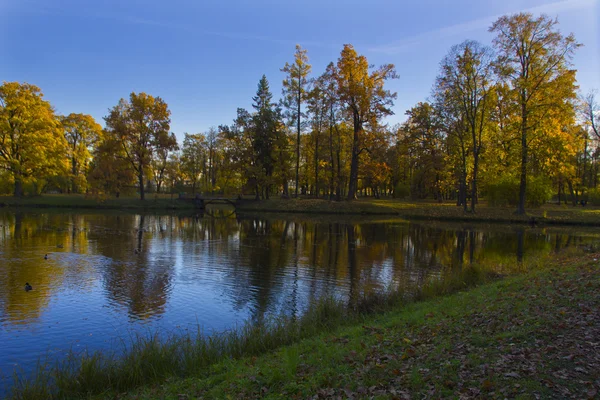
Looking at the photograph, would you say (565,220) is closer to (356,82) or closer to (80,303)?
(356,82)

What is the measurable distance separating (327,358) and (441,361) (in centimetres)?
Answer: 184

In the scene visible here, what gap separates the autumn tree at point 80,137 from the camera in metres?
66.2

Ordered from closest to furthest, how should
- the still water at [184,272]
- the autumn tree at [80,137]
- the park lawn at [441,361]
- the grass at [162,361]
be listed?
the park lawn at [441,361] < the grass at [162,361] < the still water at [184,272] < the autumn tree at [80,137]

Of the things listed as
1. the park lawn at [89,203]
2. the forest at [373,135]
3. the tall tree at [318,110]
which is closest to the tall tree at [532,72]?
the forest at [373,135]

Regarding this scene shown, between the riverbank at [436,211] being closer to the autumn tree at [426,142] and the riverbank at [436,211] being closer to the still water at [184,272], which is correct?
the autumn tree at [426,142]

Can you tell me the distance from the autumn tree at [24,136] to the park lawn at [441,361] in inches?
2237

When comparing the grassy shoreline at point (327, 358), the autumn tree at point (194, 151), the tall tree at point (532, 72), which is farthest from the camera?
the autumn tree at point (194, 151)

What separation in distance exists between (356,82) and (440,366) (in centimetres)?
4581

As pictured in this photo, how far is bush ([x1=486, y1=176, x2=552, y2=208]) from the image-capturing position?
44.7 m

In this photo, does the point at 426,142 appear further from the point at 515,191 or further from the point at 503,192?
the point at 515,191

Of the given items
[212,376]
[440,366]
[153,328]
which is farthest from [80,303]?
[440,366]

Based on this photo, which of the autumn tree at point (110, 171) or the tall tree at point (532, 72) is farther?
the autumn tree at point (110, 171)

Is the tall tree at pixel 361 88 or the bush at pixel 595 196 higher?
the tall tree at pixel 361 88

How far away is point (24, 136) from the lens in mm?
53219
